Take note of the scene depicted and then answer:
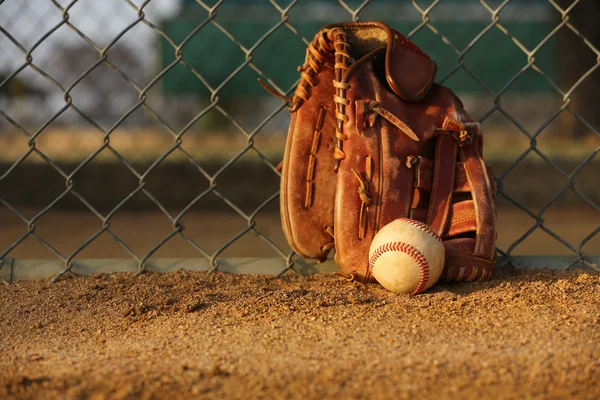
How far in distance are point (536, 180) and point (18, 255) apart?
4772mm

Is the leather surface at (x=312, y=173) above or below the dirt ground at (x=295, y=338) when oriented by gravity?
above

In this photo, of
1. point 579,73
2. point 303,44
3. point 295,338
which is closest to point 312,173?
point 295,338

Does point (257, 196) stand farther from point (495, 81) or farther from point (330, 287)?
point (330, 287)

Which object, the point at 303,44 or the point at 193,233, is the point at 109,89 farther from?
the point at 303,44

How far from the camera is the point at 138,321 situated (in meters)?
1.63

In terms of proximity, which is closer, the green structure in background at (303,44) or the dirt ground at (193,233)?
the dirt ground at (193,233)

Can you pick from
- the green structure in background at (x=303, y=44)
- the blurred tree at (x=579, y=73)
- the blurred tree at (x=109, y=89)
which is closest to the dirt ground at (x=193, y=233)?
the blurred tree at (x=109, y=89)

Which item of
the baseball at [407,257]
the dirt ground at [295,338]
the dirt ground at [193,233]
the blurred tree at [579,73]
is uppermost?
the blurred tree at [579,73]

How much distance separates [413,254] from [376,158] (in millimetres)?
300

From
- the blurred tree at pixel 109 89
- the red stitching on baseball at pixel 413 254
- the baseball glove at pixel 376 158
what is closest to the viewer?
the red stitching on baseball at pixel 413 254

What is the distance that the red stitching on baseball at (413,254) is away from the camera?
1.65 meters

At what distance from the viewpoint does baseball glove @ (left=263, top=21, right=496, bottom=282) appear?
5.82ft

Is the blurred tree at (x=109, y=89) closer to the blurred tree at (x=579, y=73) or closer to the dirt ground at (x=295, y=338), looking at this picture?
the dirt ground at (x=295, y=338)

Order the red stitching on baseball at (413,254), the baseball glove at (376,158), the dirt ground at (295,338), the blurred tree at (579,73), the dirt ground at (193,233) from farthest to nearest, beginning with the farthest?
the blurred tree at (579,73), the dirt ground at (193,233), the baseball glove at (376,158), the red stitching on baseball at (413,254), the dirt ground at (295,338)
